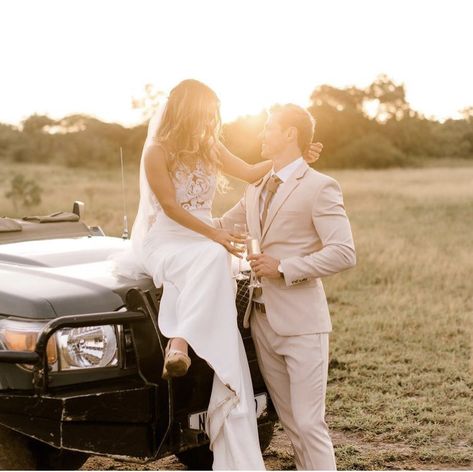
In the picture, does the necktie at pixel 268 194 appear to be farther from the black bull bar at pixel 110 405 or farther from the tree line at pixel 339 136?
the tree line at pixel 339 136

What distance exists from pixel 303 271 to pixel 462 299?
271 inches

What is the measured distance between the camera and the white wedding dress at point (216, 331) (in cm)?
365

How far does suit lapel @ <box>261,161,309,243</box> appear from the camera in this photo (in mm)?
3877

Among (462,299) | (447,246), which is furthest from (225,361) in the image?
(447,246)

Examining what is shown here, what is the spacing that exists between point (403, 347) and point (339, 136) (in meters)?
44.0

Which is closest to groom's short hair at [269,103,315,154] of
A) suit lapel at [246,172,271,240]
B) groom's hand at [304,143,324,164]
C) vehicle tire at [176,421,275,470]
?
groom's hand at [304,143,324,164]

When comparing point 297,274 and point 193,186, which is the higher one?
point 193,186

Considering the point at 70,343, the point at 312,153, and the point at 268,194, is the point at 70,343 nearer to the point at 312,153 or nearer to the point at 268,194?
the point at 268,194

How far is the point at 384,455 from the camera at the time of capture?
4988mm

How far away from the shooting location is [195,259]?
3779 mm

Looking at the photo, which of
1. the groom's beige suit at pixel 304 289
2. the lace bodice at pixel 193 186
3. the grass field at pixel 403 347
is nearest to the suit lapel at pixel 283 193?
the groom's beige suit at pixel 304 289

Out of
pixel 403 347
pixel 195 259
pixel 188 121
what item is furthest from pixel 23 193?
pixel 195 259

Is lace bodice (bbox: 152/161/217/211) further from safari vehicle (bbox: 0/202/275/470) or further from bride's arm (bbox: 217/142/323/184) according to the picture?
safari vehicle (bbox: 0/202/275/470)

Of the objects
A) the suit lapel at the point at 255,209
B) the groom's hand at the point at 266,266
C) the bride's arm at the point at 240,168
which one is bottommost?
the groom's hand at the point at 266,266
